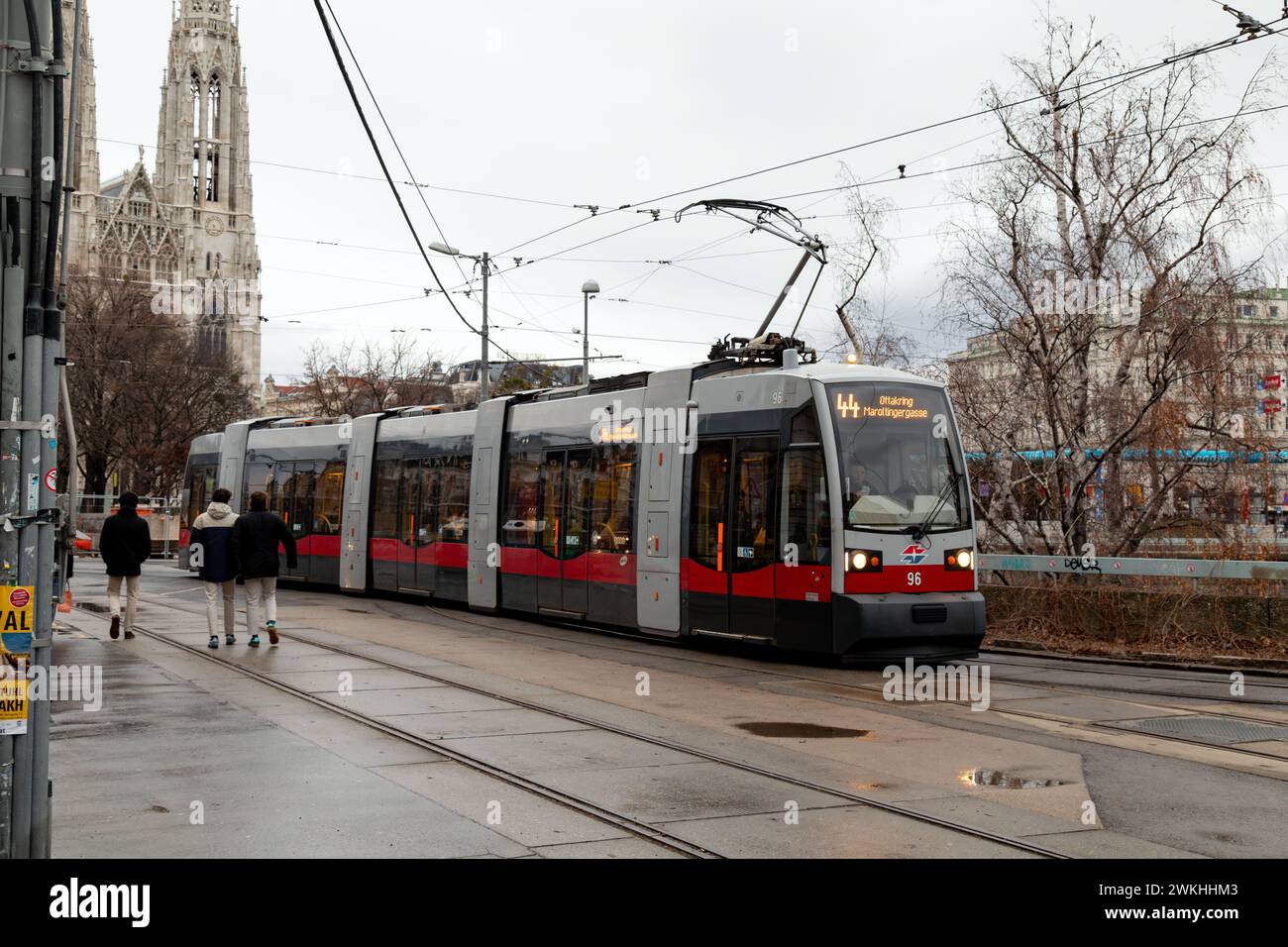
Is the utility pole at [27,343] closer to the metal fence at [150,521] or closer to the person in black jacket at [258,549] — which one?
the person in black jacket at [258,549]

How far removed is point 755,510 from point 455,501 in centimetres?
854

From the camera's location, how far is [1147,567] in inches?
674

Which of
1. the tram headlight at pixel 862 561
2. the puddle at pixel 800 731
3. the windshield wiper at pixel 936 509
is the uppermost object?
the windshield wiper at pixel 936 509

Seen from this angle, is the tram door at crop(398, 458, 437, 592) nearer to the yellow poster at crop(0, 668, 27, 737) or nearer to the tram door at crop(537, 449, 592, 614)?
the tram door at crop(537, 449, 592, 614)

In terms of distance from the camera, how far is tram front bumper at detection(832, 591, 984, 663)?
13328 millimetres

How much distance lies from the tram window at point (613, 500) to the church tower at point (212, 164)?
115 metres

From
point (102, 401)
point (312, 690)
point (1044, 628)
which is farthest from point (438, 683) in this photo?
point (102, 401)

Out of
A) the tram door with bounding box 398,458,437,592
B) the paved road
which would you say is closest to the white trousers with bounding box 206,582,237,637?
the paved road

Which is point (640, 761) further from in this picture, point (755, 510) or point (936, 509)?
point (936, 509)

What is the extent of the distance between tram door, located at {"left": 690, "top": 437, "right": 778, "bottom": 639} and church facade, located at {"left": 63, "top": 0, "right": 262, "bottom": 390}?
116 m

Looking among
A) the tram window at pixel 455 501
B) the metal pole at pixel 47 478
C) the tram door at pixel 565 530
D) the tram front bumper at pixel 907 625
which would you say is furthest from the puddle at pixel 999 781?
the tram window at pixel 455 501

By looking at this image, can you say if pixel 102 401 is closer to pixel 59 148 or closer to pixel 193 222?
pixel 59 148

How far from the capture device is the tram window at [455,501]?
71.3 ft
